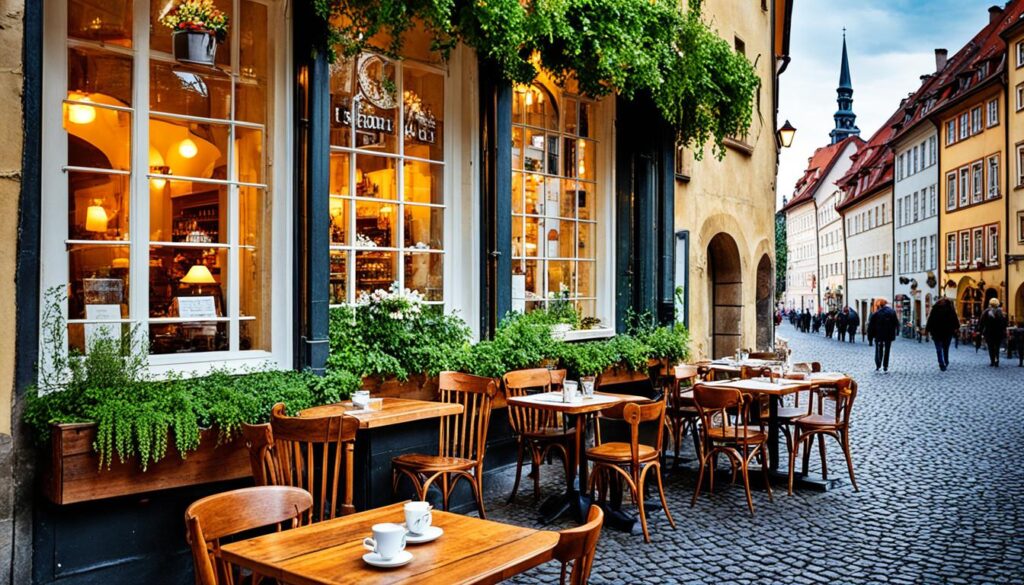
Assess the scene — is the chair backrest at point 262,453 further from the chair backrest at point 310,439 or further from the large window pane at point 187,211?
the large window pane at point 187,211

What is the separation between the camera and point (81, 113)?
5293 millimetres

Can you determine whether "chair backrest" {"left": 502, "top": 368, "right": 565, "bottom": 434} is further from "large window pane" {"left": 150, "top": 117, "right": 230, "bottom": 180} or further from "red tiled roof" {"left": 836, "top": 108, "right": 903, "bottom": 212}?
"red tiled roof" {"left": 836, "top": 108, "right": 903, "bottom": 212}

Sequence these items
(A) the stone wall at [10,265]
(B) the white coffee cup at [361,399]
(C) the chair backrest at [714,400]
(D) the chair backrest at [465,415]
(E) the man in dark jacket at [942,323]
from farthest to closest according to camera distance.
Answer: (E) the man in dark jacket at [942,323] < (C) the chair backrest at [714,400] < (D) the chair backrest at [465,415] < (B) the white coffee cup at [361,399] < (A) the stone wall at [10,265]

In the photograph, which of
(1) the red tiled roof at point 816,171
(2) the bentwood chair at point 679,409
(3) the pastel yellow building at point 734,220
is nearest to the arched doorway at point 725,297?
(3) the pastel yellow building at point 734,220

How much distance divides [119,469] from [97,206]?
1.59 metres

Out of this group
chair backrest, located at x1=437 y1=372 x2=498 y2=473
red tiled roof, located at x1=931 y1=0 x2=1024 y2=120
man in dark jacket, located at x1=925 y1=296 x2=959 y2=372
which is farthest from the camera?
red tiled roof, located at x1=931 y1=0 x2=1024 y2=120

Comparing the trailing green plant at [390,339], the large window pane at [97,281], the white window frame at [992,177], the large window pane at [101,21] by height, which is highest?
the white window frame at [992,177]

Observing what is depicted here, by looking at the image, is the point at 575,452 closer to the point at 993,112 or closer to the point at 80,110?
the point at 80,110

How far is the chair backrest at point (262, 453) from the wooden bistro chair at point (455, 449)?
1.39 metres

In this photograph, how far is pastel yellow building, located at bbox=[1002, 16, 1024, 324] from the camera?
102 ft

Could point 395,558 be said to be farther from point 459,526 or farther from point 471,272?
point 471,272

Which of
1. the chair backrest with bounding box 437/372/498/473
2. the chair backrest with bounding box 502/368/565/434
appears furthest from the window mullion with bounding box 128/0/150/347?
the chair backrest with bounding box 502/368/565/434

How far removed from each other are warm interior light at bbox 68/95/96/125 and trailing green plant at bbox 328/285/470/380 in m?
2.18

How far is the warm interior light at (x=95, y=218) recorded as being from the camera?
5324 millimetres
